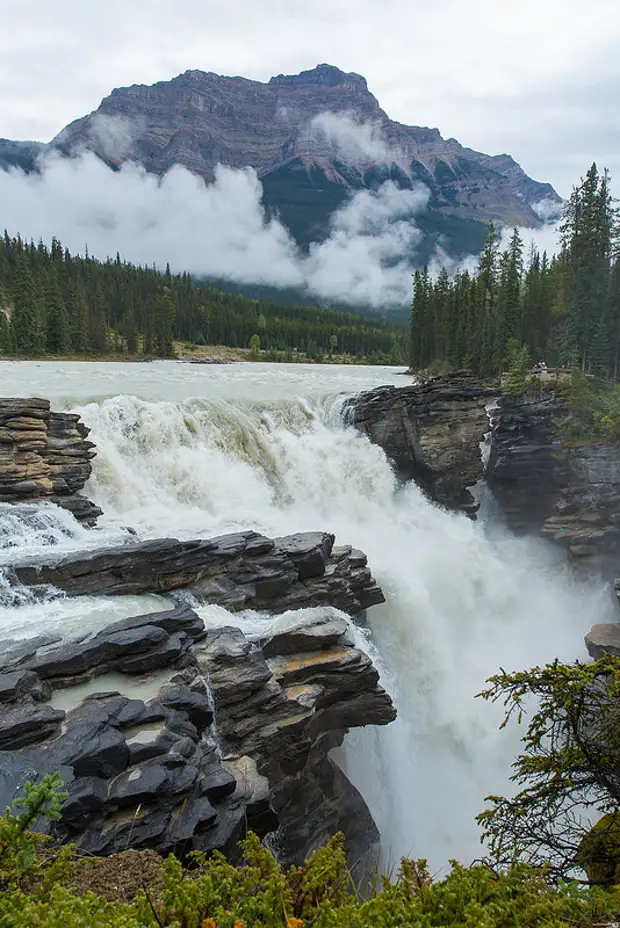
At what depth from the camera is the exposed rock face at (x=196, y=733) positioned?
7801mm

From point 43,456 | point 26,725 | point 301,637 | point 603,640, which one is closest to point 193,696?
point 26,725

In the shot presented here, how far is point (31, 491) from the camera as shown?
64.0 ft

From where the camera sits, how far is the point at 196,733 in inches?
380

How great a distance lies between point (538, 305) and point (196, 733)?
62.2 meters

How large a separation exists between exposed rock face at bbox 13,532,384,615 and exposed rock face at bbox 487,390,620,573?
63.7 feet

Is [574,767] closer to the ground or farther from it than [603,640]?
farther from it

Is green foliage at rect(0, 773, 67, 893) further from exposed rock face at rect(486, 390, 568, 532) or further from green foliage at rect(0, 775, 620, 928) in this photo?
exposed rock face at rect(486, 390, 568, 532)

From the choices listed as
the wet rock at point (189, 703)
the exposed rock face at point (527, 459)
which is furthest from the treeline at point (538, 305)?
the wet rock at point (189, 703)

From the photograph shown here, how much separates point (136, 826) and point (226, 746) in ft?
12.2

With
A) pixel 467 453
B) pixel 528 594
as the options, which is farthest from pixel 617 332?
pixel 528 594

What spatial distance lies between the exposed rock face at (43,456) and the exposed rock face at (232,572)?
5.62 metres

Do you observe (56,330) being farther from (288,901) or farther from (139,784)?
(288,901)

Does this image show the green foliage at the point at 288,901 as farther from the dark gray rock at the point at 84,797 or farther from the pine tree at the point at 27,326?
the pine tree at the point at 27,326

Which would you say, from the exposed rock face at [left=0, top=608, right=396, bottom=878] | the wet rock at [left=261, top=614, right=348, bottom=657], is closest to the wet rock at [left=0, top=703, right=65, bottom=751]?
the exposed rock face at [left=0, top=608, right=396, bottom=878]
